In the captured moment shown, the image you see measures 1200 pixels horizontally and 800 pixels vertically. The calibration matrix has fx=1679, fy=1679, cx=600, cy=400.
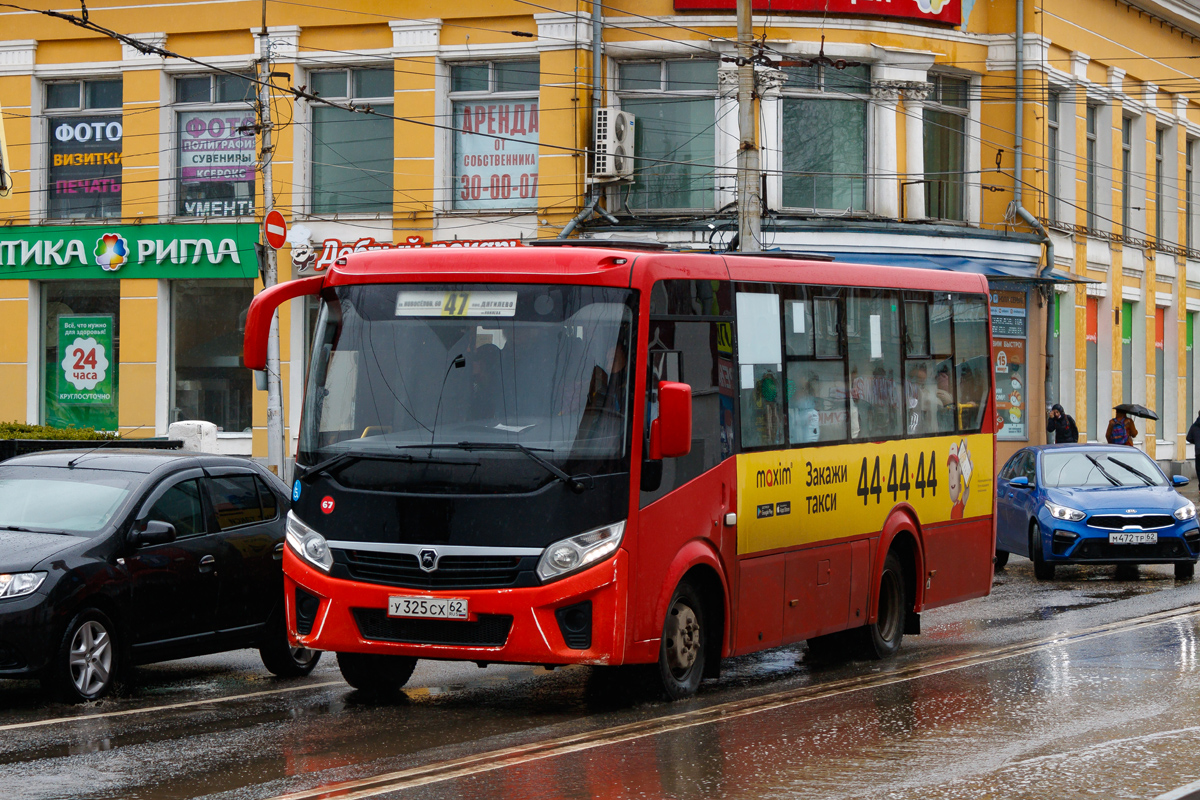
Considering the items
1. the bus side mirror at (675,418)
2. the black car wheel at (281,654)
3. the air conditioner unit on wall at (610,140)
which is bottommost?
the black car wheel at (281,654)

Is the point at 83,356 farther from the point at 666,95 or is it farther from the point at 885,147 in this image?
the point at 885,147

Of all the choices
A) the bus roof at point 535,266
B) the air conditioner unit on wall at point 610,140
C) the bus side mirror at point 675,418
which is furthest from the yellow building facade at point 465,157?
the bus side mirror at point 675,418

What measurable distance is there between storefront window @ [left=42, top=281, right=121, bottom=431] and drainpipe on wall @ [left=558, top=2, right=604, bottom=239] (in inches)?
342

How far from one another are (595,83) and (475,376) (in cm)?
1895

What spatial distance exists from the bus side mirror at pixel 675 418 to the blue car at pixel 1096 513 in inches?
402

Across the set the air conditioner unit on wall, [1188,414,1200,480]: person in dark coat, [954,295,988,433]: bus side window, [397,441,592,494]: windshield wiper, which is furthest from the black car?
[1188,414,1200,480]: person in dark coat

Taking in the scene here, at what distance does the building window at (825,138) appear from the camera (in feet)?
91.7

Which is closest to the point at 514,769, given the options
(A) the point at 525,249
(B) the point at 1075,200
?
(A) the point at 525,249

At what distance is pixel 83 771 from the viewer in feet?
24.9

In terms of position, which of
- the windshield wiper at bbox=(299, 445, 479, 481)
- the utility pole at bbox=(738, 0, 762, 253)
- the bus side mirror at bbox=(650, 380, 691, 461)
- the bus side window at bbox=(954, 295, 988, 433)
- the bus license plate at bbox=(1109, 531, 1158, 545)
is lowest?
the bus license plate at bbox=(1109, 531, 1158, 545)

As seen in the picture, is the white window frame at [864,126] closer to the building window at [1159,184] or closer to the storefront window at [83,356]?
the storefront window at [83,356]

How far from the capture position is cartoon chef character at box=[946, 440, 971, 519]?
13.2 meters

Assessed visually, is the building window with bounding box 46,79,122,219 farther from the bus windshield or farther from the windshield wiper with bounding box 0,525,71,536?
the bus windshield

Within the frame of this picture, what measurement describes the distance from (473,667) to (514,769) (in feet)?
14.7
